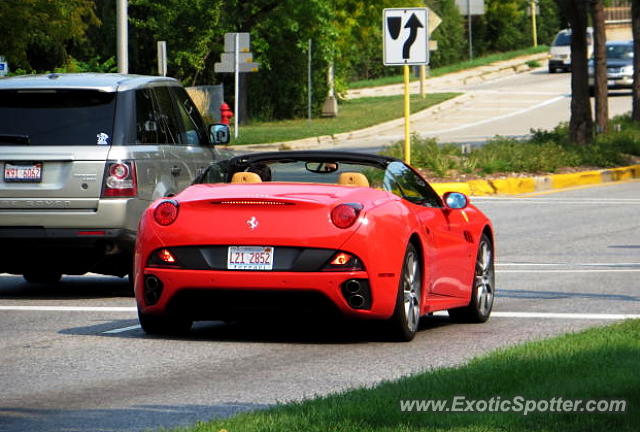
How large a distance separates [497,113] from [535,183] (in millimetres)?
23710

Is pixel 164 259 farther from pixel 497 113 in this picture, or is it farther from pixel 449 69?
pixel 449 69

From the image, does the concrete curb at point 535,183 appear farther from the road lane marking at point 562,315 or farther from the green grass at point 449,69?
the green grass at point 449,69

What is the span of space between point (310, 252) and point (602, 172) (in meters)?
22.1

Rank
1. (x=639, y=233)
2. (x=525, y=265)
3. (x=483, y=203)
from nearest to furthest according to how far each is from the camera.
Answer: (x=525, y=265)
(x=639, y=233)
(x=483, y=203)

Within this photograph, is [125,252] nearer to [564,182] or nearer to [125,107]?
[125,107]

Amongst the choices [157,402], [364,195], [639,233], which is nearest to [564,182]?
[639,233]

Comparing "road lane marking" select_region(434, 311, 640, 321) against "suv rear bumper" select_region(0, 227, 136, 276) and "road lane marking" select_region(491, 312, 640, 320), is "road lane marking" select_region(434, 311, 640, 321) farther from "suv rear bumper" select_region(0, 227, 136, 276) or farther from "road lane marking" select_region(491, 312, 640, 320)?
"suv rear bumper" select_region(0, 227, 136, 276)

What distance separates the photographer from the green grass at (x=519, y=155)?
97.5 ft

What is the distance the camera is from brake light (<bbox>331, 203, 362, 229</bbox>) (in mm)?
10344

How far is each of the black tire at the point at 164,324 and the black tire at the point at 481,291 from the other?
221cm

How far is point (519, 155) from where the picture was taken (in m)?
30.9

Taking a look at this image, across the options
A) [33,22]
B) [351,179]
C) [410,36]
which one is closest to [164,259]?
[351,179]

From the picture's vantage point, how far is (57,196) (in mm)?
13398

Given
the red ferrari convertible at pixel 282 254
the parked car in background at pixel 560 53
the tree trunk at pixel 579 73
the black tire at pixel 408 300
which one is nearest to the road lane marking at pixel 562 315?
the red ferrari convertible at pixel 282 254
